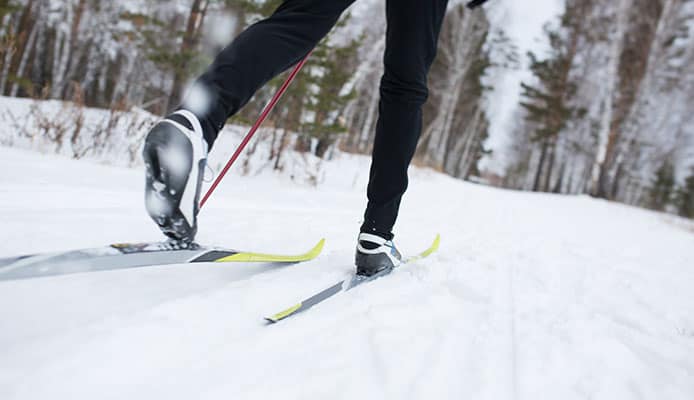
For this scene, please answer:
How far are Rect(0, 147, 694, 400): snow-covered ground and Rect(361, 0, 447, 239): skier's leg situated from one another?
0.26 meters

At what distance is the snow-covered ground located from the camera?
0.60 metres

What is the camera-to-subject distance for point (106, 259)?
66 cm

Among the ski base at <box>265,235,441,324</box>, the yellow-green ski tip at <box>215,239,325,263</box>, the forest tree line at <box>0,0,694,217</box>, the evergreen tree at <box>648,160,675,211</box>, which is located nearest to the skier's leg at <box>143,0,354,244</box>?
the yellow-green ski tip at <box>215,239,325,263</box>

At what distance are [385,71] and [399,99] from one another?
3.9 inches

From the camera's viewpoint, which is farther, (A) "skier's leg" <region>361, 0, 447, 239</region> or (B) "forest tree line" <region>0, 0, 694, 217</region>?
(B) "forest tree line" <region>0, 0, 694, 217</region>

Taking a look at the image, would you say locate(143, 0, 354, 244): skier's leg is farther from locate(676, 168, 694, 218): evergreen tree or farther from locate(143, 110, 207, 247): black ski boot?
locate(676, 168, 694, 218): evergreen tree

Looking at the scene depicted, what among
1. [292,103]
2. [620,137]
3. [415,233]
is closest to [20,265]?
[415,233]

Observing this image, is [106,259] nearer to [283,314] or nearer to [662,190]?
[283,314]

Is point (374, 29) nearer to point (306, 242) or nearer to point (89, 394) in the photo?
point (306, 242)

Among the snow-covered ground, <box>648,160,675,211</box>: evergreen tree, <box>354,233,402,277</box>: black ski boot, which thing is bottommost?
the snow-covered ground

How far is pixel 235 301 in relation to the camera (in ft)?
2.87

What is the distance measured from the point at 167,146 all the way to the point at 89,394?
41cm

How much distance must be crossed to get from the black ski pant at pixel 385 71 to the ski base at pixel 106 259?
0.25 meters

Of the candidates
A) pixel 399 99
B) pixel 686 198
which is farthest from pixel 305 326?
pixel 686 198
